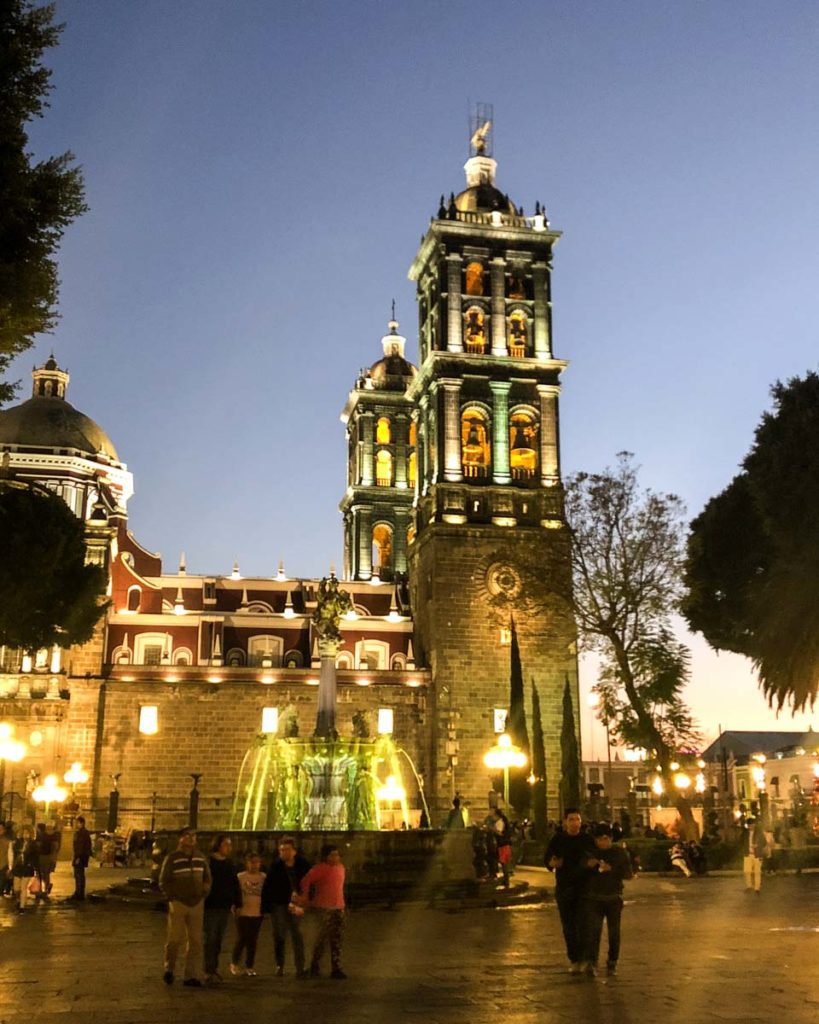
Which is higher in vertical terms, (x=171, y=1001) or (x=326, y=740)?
(x=326, y=740)

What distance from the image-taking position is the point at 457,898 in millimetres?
19297

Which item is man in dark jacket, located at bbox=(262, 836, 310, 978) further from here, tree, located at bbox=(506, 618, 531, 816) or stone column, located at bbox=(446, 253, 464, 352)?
stone column, located at bbox=(446, 253, 464, 352)

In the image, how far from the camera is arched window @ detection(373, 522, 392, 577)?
55.6 m

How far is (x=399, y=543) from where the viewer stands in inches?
2184

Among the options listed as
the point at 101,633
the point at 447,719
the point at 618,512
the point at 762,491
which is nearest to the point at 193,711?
the point at 101,633

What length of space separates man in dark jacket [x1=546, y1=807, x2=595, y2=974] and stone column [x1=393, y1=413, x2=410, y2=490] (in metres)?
45.6

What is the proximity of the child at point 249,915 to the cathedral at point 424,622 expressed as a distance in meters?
26.9

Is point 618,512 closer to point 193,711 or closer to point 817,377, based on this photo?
point 817,377

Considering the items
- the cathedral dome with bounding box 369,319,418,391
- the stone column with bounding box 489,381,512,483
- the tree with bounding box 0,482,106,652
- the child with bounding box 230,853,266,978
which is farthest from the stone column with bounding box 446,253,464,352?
the child with bounding box 230,853,266,978

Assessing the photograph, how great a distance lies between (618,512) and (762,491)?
454 inches

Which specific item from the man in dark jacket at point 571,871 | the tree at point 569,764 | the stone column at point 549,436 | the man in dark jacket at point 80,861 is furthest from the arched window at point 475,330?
the man in dark jacket at point 571,871

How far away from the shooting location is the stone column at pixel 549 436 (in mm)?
46875

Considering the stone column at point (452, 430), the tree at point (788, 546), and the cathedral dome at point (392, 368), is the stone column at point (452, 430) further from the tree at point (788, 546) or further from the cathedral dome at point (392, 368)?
the tree at point (788, 546)

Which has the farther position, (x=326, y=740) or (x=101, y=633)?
(x=101, y=633)
